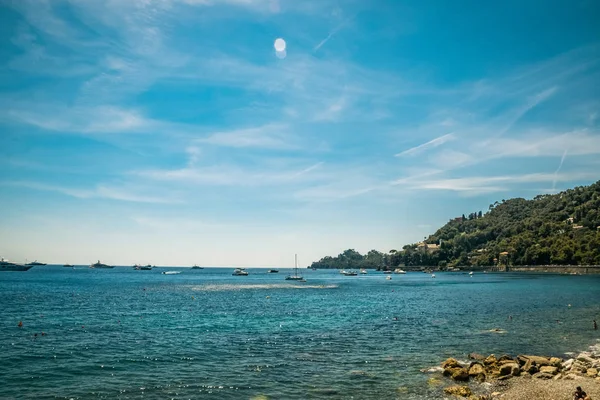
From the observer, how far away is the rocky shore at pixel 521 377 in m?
27.5

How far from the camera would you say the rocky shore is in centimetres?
2745

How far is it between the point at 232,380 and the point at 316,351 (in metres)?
12.3

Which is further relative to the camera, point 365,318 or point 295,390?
point 365,318

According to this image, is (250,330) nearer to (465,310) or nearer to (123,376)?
(123,376)

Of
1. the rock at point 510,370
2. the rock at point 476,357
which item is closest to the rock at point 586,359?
the rock at point 510,370

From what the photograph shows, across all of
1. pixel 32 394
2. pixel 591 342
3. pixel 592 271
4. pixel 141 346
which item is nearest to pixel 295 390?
pixel 32 394

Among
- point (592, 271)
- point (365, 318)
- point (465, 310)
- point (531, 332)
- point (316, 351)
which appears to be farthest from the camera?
point (592, 271)

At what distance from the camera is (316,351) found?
41.4m

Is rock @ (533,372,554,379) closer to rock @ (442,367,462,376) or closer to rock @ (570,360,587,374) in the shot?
rock @ (570,360,587,374)

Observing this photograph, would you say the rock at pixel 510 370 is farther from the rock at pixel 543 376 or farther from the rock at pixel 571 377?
the rock at pixel 571 377

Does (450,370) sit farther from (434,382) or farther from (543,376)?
(543,376)

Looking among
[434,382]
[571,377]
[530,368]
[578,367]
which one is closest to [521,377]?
[530,368]

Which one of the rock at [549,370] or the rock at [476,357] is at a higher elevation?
the rock at [549,370]

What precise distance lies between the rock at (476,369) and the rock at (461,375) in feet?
1.98
